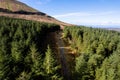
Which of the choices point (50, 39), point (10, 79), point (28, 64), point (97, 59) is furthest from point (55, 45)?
point (10, 79)

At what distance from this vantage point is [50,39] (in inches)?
4225

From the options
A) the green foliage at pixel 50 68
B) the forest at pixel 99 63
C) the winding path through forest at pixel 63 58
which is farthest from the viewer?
the winding path through forest at pixel 63 58

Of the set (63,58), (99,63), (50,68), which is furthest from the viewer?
(63,58)

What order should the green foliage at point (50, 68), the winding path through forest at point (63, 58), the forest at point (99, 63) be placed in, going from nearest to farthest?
the green foliage at point (50, 68), the forest at point (99, 63), the winding path through forest at point (63, 58)

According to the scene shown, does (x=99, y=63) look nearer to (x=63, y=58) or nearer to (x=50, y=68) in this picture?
(x=50, y=68)

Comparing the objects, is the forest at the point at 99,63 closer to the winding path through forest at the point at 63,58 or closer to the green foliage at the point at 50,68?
the winding path through forest at the point at 63,58

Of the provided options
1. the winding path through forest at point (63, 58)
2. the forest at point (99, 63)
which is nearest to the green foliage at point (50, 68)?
the forest at point (99, 63)

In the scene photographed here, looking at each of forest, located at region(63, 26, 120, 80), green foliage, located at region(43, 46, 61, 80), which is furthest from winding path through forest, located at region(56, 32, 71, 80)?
green foliage, located at region(43, 46, 61, 80)

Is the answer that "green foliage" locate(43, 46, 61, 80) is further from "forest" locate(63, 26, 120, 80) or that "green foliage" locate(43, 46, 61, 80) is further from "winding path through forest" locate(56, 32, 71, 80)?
"winding path through forest" locate(56, 32, 71, 80)

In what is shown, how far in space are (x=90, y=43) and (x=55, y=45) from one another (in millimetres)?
24579

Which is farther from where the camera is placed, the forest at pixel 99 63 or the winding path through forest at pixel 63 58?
the winding path through forest at pixel 63 58

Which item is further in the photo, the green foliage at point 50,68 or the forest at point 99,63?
the forest at point 99,63

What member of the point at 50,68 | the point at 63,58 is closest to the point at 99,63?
the point at 50,68

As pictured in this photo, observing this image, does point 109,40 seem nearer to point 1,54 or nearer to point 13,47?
point 13,47
